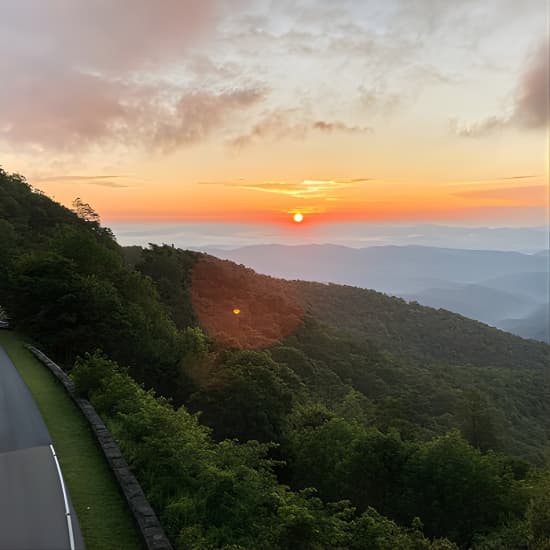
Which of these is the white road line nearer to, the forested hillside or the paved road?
the paved road

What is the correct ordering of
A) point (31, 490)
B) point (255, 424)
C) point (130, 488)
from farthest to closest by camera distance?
point (255, 424), point (130, 488), point (31, 490)

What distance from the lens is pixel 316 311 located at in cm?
13250

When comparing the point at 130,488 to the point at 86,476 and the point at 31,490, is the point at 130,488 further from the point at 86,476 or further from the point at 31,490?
the point at 31,490

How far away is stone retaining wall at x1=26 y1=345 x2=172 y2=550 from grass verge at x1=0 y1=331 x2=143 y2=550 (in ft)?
0.66

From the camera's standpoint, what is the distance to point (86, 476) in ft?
43.2

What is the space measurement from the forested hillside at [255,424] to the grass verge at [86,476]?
0.81m

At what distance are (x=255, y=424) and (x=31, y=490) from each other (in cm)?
1582

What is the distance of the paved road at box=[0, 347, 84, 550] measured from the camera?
1002 cm

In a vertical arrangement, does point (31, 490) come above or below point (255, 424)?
above

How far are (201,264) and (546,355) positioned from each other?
Answer: 292 feet

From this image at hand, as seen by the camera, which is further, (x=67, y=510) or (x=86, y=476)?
(x=86, y=476)

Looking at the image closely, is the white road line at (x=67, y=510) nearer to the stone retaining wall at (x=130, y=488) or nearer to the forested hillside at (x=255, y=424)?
the stone retaining wall at (x=130, y=488)

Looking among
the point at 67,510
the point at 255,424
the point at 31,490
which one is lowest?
the point at 255,424

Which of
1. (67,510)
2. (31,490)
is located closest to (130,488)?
(67,510)
